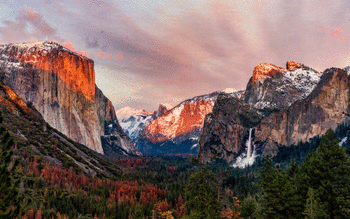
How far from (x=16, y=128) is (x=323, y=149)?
324ft

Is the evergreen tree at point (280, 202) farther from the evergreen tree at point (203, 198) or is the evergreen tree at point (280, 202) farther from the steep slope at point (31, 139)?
the steep slope at point (31, 139)

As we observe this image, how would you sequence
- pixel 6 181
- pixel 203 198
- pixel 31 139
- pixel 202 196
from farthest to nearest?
pixel 31 139 < pixel 202 196 < pixel 203 198 < pixel 6 181

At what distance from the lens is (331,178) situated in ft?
97.0

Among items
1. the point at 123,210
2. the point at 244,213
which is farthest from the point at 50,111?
the point at 244,213

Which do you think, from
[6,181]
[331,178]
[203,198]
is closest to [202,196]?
[203,198]

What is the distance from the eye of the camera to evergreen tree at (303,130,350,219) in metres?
27.6

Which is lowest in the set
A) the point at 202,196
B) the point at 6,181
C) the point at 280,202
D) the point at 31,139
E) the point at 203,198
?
the point at 280,202

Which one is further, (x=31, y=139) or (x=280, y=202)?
(x=31, y=139)

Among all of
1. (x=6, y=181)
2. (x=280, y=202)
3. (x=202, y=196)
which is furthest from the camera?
(x=280, y=202)

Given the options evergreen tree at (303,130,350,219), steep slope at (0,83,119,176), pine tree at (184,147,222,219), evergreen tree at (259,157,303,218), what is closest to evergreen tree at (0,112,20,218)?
pine tree at (184,147,222,219)

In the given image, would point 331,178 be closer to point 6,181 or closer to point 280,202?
point 280,202

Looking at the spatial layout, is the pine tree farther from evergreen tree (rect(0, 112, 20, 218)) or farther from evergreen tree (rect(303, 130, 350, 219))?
evergreen tree (rect(0, 112, 20, 218))

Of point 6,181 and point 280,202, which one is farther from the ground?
point 6,181

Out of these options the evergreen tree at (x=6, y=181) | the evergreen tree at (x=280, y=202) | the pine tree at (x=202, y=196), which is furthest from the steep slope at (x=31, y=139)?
the evergreen tree at (x=280, y=202)
